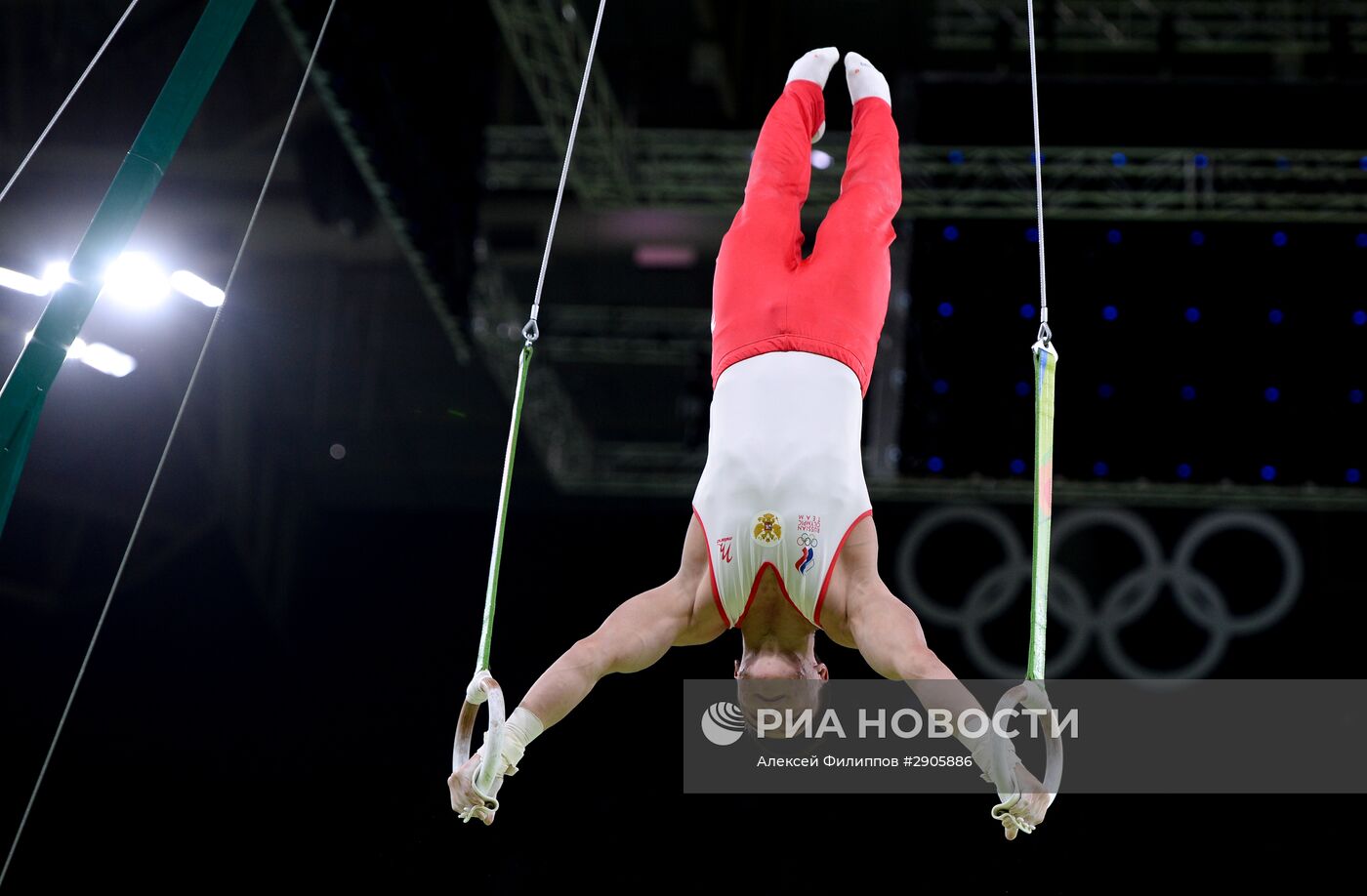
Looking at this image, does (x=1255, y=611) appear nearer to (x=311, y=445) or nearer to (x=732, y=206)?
(x=732, y=206)

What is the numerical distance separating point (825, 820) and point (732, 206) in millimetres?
3706

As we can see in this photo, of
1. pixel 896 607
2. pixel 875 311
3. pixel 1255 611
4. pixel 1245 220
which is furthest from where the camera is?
pixel 1255 611

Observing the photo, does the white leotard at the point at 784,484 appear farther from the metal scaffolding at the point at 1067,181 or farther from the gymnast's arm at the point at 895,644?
the metal scaffolding at the point at 1067,181

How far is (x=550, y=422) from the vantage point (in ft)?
32.5

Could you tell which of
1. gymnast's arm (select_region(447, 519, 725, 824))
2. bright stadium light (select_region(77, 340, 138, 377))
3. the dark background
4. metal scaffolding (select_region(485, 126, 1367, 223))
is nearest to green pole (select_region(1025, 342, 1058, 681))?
gymnast's arm (select_region(447, 519, 725, 824))

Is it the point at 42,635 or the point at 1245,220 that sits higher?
the point at 1245,220

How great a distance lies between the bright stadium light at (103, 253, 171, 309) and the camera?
340 inches

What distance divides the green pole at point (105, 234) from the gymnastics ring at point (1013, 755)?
264 cm

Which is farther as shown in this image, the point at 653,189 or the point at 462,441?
the point at 462,441

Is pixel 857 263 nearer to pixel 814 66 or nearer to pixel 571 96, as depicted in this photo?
pixel 814 66

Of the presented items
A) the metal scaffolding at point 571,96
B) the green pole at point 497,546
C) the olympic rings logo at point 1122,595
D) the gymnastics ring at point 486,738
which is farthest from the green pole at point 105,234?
the olympic rings logo at point 1122,595

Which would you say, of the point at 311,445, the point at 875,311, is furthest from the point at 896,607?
the point at 311,445

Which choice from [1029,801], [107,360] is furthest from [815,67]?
[107,360]

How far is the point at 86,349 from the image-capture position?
8586 millimetres
